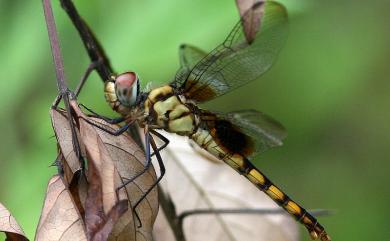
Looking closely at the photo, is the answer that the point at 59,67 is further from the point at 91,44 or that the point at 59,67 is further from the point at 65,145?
the point at 91,44

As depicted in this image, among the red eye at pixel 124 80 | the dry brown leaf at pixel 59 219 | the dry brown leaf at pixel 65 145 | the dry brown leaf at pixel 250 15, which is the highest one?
the dry brown leaf at pixel 250 15

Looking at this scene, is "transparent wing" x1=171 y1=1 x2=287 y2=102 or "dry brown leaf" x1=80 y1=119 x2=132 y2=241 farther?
"transparent wing" x1=171 y1=1 x2=287 y2=102

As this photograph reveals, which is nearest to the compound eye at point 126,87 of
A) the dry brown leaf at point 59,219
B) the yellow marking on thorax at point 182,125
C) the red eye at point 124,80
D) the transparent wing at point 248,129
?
the red eye at point 124,80

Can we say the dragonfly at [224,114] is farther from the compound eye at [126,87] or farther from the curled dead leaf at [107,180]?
the curled dead leaf at [107,180]

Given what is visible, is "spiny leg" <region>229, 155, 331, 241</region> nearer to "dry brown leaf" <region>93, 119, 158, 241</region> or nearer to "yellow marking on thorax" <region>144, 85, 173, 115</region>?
"yellow marking on thorax" <region>144, 85, 173, 115</region>

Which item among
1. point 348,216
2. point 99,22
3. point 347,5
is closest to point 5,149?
point 99,22

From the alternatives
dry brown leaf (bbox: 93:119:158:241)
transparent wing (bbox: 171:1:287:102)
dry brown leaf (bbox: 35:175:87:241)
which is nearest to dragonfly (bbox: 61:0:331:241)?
transparent wing (bbox: 171:1:287:102)
